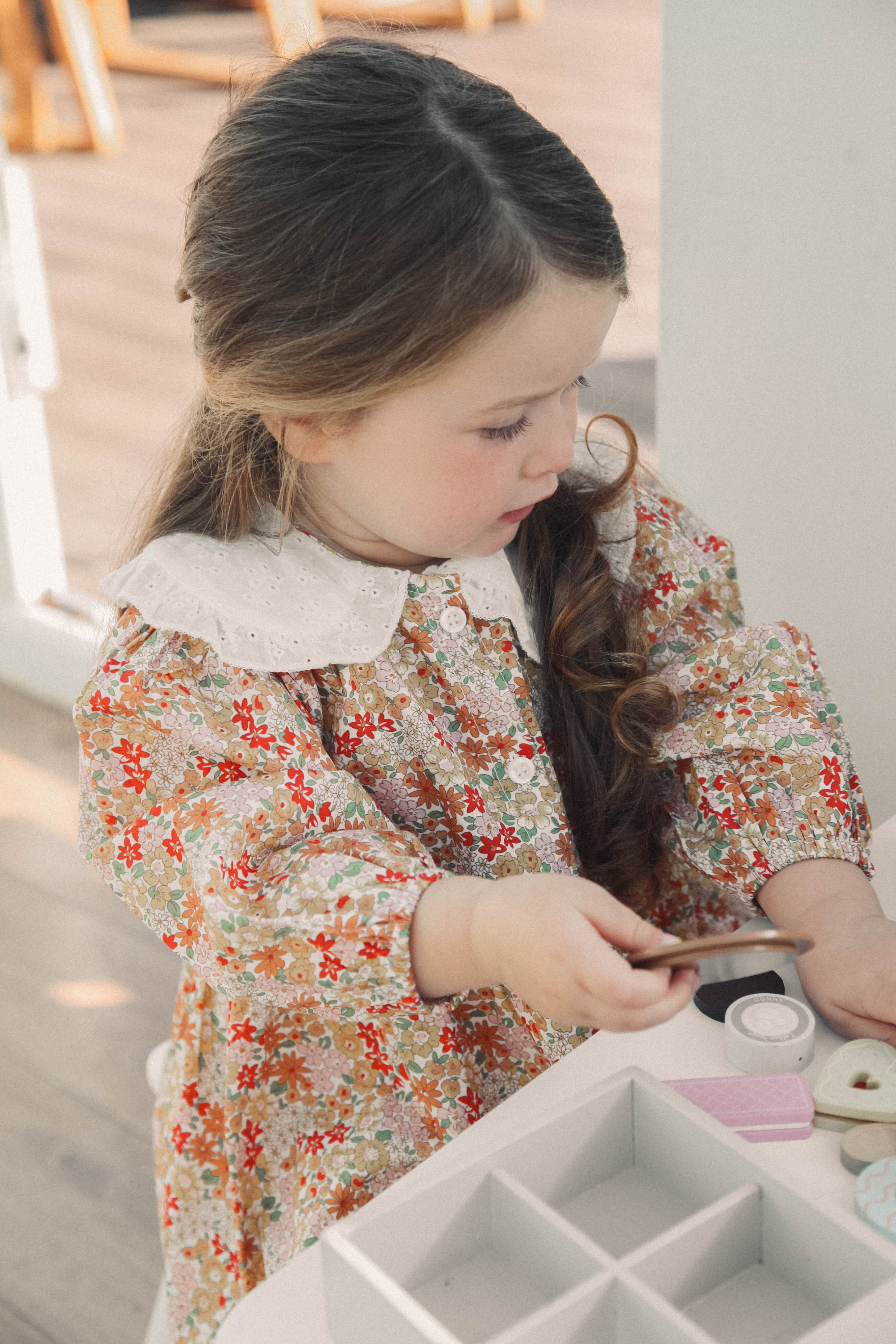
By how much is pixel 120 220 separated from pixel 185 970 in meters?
2.09

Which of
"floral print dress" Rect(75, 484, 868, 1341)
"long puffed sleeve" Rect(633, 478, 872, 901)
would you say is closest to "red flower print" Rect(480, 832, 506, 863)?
"floral print dress" Rect(75, 484, 868, 1341)

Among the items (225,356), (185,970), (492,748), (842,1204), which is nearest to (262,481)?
(225,356)

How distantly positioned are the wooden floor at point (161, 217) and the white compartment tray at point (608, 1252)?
3.58ft

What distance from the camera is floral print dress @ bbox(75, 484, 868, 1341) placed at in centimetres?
72

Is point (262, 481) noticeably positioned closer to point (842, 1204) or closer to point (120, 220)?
point (842, 1204)

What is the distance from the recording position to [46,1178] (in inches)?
50.0

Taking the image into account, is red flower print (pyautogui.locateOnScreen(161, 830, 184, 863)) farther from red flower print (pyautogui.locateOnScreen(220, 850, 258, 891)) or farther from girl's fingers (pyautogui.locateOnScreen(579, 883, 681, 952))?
girl's fingers (pyautogui.locateOnScreen(579, 883, 681, 952))

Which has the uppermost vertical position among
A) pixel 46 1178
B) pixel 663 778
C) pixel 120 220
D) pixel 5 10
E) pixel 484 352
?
pixel 484 352

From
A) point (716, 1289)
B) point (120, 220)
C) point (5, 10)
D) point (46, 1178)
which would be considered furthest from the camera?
point (120, 220)

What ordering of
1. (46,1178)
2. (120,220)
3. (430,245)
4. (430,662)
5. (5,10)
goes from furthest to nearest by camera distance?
1. (120,220)
2. (5,10)
3. (46,1178)
4. (430,662)
5. (430,245)

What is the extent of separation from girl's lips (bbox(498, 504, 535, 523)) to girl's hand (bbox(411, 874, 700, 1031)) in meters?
0.22

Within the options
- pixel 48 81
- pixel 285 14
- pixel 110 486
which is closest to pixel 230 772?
pixel 285 14

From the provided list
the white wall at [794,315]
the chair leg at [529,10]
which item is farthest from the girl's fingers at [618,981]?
the chair leg at [529,10]

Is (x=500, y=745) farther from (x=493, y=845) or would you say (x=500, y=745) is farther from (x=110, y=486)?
(x=110, y=486)
